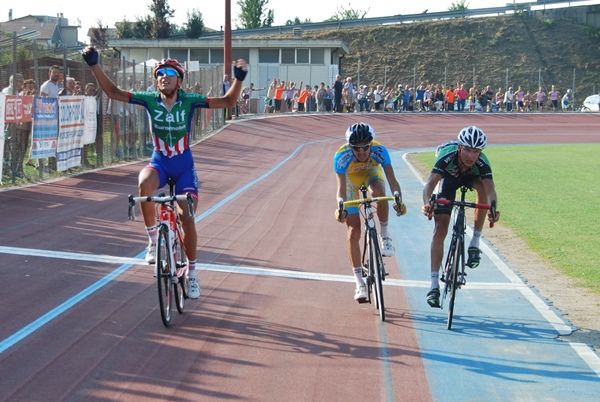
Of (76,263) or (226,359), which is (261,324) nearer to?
(226,359)

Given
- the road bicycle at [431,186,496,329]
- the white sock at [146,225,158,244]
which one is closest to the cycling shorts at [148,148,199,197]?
the white sock at [146,225,158,244]

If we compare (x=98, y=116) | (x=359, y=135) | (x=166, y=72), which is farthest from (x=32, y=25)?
(x=359, y=135)

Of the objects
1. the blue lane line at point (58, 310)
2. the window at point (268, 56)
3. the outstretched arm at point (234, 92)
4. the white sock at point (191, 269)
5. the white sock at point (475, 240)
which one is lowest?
the blue lane line at point (58, 310)

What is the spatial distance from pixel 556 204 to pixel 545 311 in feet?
32.8

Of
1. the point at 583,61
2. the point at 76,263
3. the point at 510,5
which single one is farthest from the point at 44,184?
the point at 510,5

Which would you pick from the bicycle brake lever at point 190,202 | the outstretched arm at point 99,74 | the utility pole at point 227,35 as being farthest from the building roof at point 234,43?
the bicycle brake lever at point 190,202

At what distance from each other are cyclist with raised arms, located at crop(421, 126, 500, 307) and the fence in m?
10.6

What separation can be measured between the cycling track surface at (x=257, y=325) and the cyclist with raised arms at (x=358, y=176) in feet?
1.84

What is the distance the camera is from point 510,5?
88562mm

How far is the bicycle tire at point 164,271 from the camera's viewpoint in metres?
8.03

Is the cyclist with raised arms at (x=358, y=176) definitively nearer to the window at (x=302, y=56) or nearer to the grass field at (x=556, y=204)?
the grass field at (x=556, y=204)

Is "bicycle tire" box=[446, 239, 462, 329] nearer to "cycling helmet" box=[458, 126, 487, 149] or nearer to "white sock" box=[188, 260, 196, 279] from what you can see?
"cycling helmet" box=[458, 126, 487, 149]

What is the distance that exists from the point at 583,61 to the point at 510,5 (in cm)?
1107

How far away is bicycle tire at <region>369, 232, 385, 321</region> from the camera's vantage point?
8.86m
